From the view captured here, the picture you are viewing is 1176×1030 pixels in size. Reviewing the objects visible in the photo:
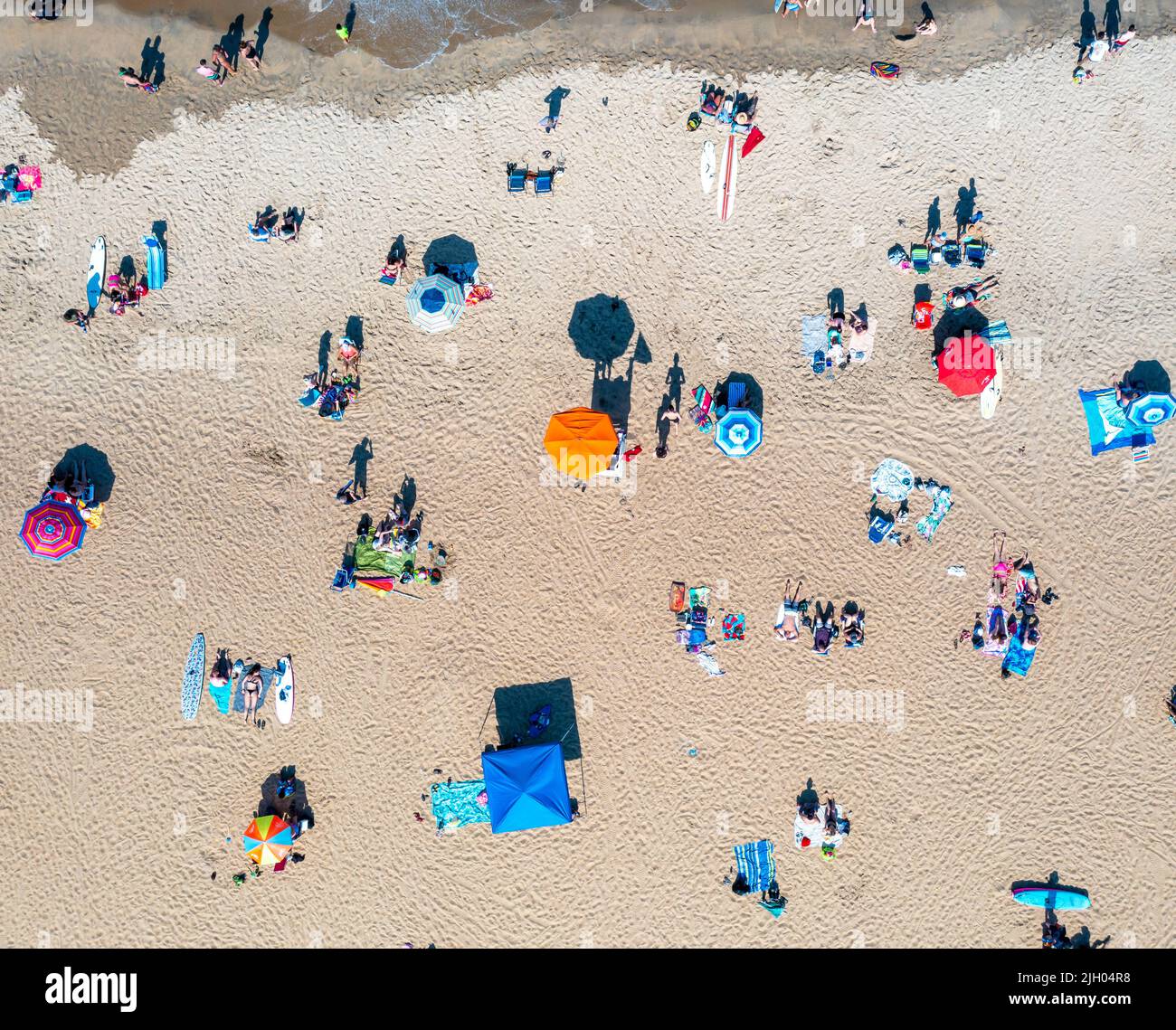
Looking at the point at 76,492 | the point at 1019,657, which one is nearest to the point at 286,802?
the point at 76,492

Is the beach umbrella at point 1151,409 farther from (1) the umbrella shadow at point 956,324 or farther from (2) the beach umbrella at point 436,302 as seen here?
(2) the beach umbrella at point 436,302

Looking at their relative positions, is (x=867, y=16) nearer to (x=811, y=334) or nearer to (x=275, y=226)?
(x=811, y=334)

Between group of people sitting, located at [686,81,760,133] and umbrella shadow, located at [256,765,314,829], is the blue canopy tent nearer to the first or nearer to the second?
umbrella shadow, located at [256,765,314,829]

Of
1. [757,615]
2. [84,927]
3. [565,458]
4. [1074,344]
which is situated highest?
[1074,344]

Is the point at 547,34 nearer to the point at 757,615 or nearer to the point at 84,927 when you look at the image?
the point at 757,615

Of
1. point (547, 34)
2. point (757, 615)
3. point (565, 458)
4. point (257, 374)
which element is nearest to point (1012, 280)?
point (757, 615)
